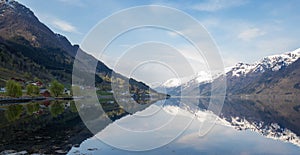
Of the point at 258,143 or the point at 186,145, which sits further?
the point at 258,143

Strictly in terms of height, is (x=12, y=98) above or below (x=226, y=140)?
above

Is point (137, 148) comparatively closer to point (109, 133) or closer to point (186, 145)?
point (186, 145)

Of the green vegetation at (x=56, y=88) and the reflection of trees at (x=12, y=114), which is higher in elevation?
the green vegetation at (x=56, y=88)

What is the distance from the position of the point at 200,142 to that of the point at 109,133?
43.1 ft

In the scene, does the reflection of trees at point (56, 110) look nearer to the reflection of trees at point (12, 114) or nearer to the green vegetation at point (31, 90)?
the reflection of trees at point (12, 114)

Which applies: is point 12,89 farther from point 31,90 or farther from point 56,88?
point 56,88

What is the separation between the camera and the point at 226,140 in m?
36.8

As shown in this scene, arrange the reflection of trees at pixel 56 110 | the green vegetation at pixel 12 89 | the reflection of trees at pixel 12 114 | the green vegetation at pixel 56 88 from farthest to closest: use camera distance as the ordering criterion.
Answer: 1. the green vegetation at pixel 56 88
2. the green vegetation at pixel 12 89
3. the reflection of trees at pixel 56 110
4. the reflection of trees at pixel 12 114

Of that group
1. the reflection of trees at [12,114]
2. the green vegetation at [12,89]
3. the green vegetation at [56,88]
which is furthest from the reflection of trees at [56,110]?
the green vegetation at [56,88]

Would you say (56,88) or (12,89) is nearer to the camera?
(12,89)

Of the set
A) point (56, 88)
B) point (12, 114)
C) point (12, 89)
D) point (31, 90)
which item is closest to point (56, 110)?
point (12, 114)

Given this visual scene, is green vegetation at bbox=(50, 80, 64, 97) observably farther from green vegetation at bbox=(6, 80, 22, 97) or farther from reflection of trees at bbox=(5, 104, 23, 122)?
reflection of trees at bbox=(5, 104, 23, 122)

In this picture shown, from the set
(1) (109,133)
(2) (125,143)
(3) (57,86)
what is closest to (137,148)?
(2) (125,143)

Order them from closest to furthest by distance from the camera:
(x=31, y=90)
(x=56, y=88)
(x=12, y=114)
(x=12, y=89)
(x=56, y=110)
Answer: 1. (x=12, y=114)
2. (x=56, y=110)
3. (x=12, y=89)
4. (x=31, y=90)
5. (x=56, y=88)
